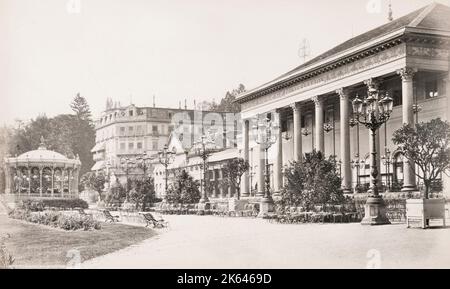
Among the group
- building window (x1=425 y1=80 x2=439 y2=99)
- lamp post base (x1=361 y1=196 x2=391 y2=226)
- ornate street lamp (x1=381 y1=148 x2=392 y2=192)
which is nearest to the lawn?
lamp post base (x1=361 y1=196 x2=391 y2=226)

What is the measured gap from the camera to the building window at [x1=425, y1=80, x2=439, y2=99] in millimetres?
34531

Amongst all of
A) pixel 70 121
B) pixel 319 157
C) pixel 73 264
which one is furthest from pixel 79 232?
pixel 319 157

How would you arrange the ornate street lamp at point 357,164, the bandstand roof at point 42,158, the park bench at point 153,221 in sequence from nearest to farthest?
the park bench at point 153,221 < the bandstand roof at point 42,158 < the ornate street lamp at point 357,164

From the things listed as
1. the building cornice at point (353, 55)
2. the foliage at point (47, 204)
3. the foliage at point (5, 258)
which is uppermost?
the building cornice at point (353, 55)

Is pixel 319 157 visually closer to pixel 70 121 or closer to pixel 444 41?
pixel 444 41

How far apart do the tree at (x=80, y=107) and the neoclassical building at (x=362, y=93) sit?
480 inches

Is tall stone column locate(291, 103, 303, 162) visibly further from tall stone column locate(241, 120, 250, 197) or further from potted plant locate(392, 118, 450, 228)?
potted plant locate(392, 118, 450, 228)

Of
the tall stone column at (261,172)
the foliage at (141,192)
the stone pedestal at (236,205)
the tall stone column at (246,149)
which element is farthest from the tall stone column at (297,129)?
the foliage at (141,192)

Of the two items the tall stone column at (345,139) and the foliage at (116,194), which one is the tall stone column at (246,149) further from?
the tall stone column at (345,139)

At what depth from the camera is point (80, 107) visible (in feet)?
67.3

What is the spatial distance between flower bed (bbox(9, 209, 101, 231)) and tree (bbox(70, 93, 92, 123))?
379 cm

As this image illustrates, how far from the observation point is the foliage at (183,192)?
4228 centimetres
